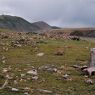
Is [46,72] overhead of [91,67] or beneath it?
beneath

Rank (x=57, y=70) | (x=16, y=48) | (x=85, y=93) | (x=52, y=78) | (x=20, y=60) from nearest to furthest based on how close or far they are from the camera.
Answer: (x=85, y=93) → (x=52, y=78) → (x=57, y=70) → (x=20, y=60) → (x=16, y=48)

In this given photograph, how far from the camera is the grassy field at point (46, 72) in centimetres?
2319

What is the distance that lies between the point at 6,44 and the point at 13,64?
10.8 meters

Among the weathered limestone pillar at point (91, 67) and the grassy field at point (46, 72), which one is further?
the weathered limestone pillar at point (91, 67)

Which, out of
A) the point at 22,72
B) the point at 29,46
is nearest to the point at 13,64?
the point at 22,72

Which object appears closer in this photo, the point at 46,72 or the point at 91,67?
the point at 46,72

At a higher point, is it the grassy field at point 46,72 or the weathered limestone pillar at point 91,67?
the weathered limestone pillar at point 91,67

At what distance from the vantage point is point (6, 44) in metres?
41.3

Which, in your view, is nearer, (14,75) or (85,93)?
(85,93)

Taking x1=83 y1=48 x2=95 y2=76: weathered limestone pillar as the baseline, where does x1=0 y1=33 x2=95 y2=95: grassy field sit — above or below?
below

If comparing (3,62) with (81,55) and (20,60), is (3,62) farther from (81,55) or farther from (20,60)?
(81,55)

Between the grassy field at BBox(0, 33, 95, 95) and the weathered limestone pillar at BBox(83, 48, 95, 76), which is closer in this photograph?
the grassy field at BBox(0, 33, 95, 95)

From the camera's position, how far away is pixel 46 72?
2730cm

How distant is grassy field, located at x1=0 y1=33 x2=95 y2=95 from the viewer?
2319cm
